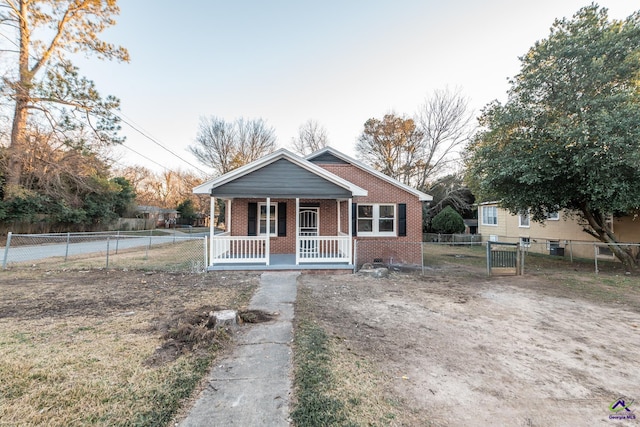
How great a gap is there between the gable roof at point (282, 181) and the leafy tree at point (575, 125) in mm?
6112

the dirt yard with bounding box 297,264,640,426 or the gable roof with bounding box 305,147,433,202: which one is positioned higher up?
the gable roof with bounding box 305,147,433,202

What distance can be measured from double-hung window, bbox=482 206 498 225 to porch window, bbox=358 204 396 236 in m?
13.4

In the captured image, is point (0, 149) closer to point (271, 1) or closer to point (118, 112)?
point (118, 112)

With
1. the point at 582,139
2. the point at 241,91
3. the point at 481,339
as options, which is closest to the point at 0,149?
the point at 241,91

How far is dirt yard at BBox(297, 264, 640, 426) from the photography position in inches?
103

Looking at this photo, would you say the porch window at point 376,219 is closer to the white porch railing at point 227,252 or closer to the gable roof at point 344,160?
the gable roof at point 344,160

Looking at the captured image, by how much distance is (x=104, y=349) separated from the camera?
11.9 ft

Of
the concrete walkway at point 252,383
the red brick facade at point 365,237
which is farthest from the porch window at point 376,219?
the concrete walkway at point 252,383

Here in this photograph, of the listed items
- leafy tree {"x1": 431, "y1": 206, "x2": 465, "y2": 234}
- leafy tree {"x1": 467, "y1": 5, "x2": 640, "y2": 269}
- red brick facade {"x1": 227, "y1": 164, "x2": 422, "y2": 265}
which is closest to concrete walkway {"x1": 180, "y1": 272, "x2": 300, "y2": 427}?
red brick facade {"x1": 227, "y1": 164, "x2": 422, "y2": 265}

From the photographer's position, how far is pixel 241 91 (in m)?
19.7

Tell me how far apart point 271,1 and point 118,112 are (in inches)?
527

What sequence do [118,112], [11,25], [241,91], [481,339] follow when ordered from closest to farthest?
[481,339] < [11,25] < [118,112] < [241,91]

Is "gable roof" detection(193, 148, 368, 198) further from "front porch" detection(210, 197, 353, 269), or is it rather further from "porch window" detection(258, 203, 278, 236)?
"porch window" detection(258, 203, 278, 236)

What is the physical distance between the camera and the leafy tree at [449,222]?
22453 mm
